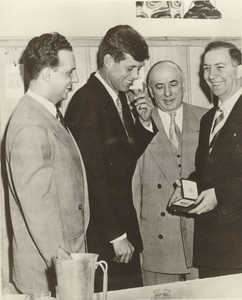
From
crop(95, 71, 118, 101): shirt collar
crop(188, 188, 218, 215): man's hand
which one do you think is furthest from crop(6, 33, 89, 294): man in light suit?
crop(188, 188, 218, 215): man's hand

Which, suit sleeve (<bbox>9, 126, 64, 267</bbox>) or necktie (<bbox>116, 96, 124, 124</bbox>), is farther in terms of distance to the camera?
necktie (<bbox>116, 96, 124, 124</bbox>)

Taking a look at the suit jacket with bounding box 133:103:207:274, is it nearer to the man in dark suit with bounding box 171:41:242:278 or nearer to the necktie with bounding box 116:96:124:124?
the man in dark suit with bounding box 171:41:242:278

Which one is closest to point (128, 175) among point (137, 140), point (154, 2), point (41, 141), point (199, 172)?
point (137, 140)

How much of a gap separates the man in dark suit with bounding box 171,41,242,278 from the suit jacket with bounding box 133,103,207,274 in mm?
39

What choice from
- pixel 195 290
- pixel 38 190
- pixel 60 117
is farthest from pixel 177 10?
pixel 195 290

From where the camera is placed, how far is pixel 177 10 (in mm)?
1778

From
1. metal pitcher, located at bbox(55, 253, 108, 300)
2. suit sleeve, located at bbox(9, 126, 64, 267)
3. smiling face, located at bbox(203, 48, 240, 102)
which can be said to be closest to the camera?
metal pitcher, located at bbox(55, 253, 108, 300)

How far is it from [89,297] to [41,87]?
0.75 meters

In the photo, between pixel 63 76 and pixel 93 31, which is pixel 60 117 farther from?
pixel 93 31

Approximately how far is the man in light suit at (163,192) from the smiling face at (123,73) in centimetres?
6

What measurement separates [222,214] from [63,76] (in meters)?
0.80

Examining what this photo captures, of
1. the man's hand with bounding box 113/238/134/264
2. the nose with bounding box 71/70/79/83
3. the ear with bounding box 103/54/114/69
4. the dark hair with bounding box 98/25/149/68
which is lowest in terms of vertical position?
the man's hand with bounding box 113/238/134/264

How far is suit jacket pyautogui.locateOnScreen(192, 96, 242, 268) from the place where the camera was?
1.76 m

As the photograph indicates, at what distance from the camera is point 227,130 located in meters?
1.81
